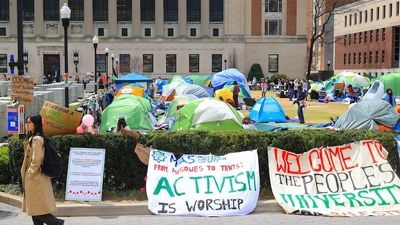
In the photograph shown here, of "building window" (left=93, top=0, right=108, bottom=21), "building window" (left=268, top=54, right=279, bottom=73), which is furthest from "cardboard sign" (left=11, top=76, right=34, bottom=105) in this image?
"building window" (left=268, top=54, right=279, bottom=73)

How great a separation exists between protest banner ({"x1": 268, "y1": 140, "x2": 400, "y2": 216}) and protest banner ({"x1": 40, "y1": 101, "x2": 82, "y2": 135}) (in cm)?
372

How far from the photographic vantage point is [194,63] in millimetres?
90438

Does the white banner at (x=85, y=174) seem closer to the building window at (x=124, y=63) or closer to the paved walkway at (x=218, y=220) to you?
the paved walkway at (x=218, y=220)

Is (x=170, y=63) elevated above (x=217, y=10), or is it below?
below

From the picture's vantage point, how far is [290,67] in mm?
92000

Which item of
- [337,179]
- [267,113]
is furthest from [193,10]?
[337,179]

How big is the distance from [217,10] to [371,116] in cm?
7307

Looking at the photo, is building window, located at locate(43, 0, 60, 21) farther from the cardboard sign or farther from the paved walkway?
the paved walkway

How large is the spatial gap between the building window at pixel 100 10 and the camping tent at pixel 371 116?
2929 inches

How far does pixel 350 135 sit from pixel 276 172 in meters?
1.64

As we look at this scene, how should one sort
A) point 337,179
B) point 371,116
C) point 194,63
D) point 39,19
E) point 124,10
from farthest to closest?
point 194,63 → point 124,10 → point 39,19 → point 371,116 → point 337,179

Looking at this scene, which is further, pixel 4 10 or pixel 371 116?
pixel 4 10

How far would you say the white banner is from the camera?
33.4ft

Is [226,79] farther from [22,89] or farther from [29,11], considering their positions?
[29,11]
